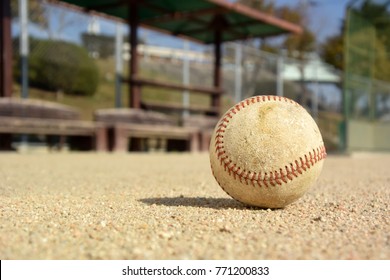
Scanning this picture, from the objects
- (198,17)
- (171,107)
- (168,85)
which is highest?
(198,17)

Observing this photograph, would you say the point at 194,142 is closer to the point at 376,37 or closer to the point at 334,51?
the point at 376,37

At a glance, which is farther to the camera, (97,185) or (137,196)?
(97,185)

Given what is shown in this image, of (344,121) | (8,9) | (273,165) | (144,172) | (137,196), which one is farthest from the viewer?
(344,121)

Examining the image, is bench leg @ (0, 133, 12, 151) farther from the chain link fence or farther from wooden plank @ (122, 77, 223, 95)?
wooden plank @ (122, 77, 223, 95)

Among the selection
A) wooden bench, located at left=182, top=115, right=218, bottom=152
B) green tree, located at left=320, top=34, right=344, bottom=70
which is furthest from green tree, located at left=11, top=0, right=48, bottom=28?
green tree, located at left=320, top=34, right=344, bottom=70

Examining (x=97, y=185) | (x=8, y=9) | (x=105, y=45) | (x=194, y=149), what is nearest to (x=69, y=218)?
(x=97, y=185)

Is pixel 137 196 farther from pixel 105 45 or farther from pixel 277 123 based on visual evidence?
pixel 105 45

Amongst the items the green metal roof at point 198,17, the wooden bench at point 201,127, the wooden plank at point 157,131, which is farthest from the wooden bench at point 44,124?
the green metal roof at point 198,17

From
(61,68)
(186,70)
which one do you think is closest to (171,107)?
(186,70)
